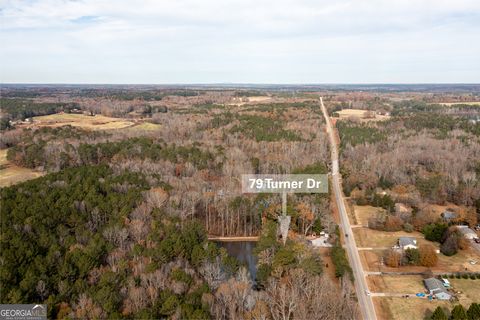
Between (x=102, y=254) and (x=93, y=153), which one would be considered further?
(x=93, y=153)

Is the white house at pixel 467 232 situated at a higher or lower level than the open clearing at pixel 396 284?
higher

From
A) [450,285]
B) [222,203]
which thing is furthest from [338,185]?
[450,285]

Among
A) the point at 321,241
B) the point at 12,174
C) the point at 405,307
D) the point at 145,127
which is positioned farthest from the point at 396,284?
the point at 145,127

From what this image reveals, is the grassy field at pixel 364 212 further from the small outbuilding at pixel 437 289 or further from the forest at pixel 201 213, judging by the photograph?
the small outbuilding at pixel 437 289

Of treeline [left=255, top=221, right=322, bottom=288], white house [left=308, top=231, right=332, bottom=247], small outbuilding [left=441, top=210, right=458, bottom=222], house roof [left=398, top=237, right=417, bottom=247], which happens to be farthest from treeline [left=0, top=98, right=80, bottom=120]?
small outbuilding [left=441, top=210, right=458, bottom=222]

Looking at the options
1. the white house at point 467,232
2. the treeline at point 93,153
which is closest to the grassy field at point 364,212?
the white house at point 467,232

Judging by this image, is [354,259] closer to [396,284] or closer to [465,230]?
[396,284]

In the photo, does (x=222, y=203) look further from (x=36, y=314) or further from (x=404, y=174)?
(x=404, y=174)
